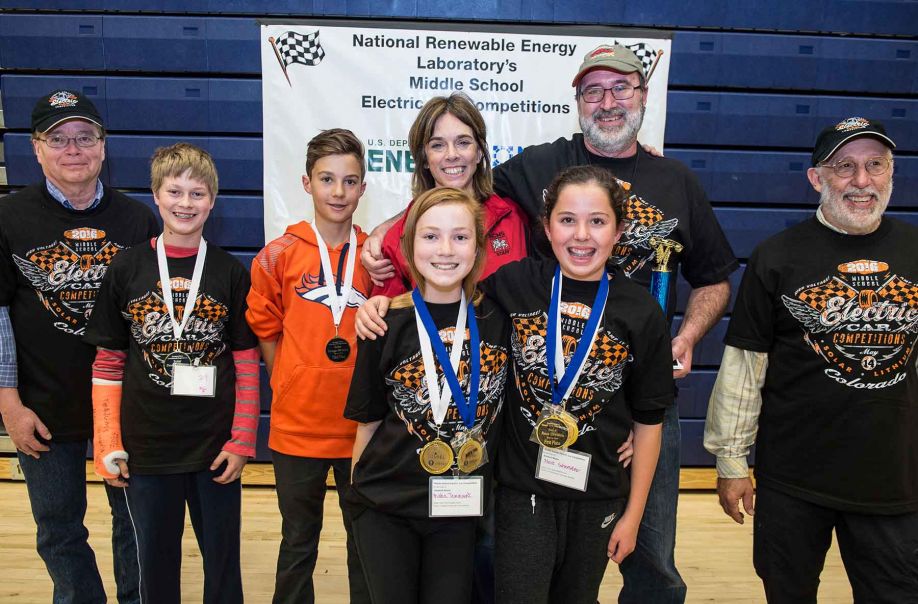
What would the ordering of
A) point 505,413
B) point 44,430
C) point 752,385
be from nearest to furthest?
point 505,413 < point 752,385 < point 44,430

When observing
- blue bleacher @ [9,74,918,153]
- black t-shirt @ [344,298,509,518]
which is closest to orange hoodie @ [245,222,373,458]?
black t-shirt @ [344,298,509,518]

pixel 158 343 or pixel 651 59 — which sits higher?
pixel 651 59

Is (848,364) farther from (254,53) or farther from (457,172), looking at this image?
(254,53)

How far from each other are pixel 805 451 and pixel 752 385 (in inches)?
8.9

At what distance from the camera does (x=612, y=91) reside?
6.34 feet

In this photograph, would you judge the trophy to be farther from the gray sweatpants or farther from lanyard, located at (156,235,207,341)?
lanyard, located at (156,235,207,341)

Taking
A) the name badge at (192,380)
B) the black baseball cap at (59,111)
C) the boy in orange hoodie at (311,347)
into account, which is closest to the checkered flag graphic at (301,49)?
the black baseball cap at (59,111)

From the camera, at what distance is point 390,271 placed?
74.3 inches

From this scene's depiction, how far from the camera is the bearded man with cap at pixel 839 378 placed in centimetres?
168

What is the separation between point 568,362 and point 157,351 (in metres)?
1.22

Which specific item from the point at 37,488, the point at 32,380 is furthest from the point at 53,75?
the point at 37,488

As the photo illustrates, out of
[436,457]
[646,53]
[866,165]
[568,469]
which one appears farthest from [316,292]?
[646,53]

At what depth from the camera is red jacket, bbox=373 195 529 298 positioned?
1882 millimetres

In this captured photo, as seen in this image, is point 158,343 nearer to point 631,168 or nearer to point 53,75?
point 631,168
